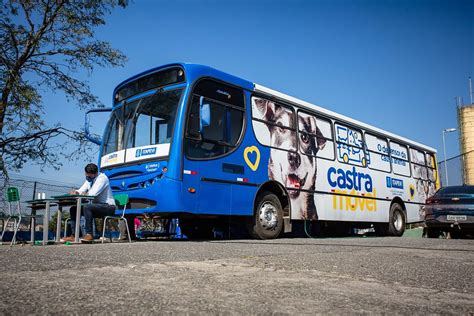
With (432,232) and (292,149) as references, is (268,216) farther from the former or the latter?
(432,232)

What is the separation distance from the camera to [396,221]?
13430 mm

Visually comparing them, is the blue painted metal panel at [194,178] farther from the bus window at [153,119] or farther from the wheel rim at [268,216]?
the wheel rim at [268,216]

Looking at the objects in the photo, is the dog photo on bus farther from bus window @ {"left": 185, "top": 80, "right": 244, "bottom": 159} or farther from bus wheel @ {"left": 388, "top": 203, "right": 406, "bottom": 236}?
bus wheel @ {"left": 388, "top": 203, "right": 406, "bottom": 236}

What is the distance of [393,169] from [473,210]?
330 centimetres

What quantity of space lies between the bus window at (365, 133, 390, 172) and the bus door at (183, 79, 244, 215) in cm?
567

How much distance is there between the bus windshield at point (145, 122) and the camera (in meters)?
7.71

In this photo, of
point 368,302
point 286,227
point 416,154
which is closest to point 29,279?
point 368,302

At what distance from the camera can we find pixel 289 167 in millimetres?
9406

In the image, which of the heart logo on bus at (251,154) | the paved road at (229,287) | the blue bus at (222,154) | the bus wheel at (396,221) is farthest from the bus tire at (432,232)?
the paved road at (229,287)

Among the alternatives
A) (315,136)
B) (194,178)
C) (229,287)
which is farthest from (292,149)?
(229,287)

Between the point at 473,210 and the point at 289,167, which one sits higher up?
the point at 289,167

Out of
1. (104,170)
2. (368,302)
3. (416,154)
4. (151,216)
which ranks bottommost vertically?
(368,302)

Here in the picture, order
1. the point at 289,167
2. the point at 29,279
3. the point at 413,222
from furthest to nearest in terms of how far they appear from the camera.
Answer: the point at 413,222
the point at 289,167
the point at 29,279

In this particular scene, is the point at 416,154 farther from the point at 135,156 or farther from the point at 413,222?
the point at 135,156
